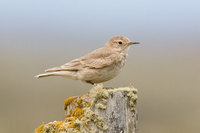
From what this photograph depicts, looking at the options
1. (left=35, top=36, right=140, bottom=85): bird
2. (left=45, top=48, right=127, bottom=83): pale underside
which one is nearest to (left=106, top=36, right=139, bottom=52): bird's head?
(left=35, top=36, right=140, bottom=85): bird

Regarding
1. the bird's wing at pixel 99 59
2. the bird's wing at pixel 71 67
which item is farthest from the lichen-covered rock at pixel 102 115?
the bird's wing at pixel 99 59

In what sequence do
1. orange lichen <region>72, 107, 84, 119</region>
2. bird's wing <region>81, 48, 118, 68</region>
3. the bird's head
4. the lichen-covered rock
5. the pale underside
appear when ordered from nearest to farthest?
Result: the lichen-covered rock → orange lichen <region>72, 107, 84, 119</region> → the pale underside → bird's wing <region>81, 48, 118, 68</region> → the bird's head

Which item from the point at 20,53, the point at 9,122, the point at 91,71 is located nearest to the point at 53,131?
the point at 91,71

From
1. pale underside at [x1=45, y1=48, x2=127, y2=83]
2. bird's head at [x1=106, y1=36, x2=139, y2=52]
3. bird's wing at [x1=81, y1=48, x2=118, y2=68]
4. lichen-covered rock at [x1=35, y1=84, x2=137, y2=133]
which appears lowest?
lichen-covered rock at [x1=35, y1=84, x2=137, y2=133]

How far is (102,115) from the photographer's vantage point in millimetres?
7059

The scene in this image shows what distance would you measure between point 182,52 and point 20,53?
2471cm

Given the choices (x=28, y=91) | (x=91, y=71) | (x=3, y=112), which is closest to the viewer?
(x=91, y=71)

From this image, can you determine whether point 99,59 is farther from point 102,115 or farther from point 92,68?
point 102,115

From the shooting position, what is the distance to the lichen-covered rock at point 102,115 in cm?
702

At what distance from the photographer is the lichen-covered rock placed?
7.02 m

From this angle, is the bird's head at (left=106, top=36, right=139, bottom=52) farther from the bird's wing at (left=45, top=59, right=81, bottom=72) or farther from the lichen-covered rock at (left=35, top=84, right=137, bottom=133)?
the lichen-covered rock at (left=35, top=84, right=137, bottom=133)

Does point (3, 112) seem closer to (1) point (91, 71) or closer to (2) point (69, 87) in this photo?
(2) point (69, 87)

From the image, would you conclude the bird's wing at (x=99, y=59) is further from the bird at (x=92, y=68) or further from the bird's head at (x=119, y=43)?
the bird's head at (x=119, y=43)

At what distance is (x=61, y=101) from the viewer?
29094 mm
